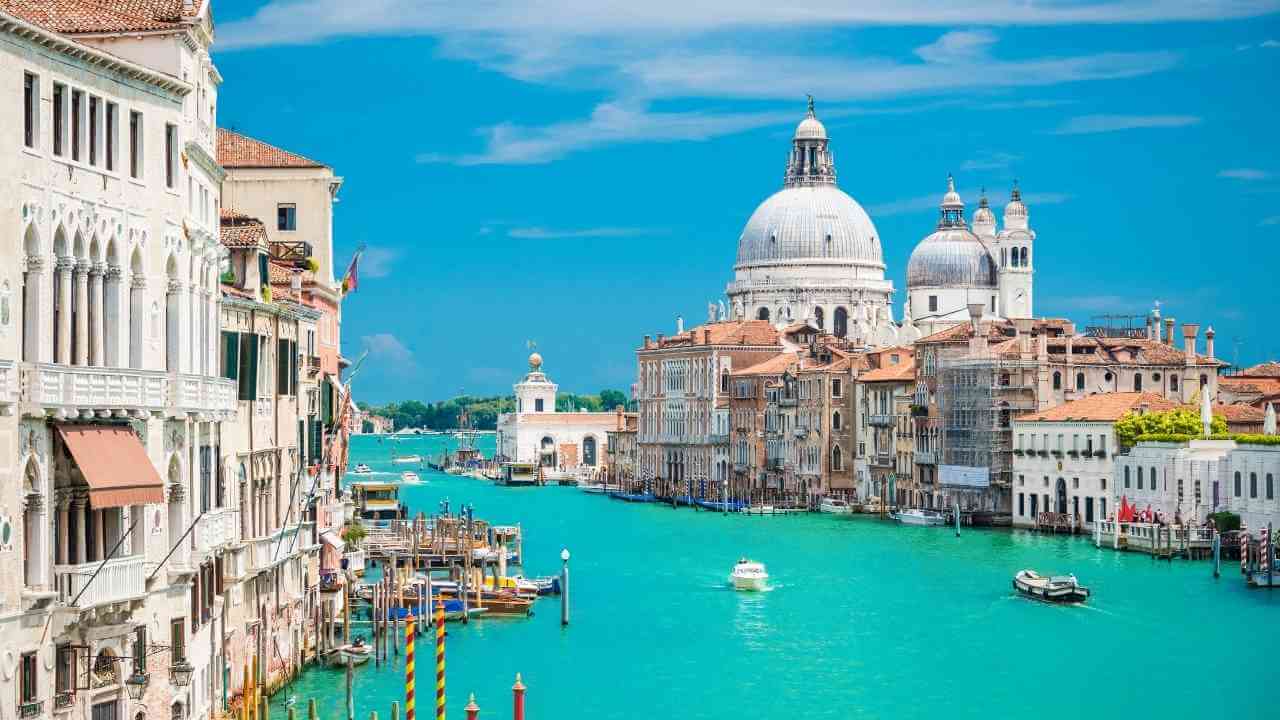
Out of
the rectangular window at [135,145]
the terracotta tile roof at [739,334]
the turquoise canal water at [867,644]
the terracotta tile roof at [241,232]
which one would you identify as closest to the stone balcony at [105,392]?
the rectangular window at [135,145]

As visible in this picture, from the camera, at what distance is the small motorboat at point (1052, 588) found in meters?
37.8

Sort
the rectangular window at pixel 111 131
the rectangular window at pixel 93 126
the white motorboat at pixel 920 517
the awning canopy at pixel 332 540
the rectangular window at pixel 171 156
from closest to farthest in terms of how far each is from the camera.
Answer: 1. the rectangular window at pixel 93 126
2. the rectangular window at pixel 111 131
3. the rectangular window at pixel 171 156
4. the awning canopy at pixel 332 540
5. the white motorboat at pixel 920 517

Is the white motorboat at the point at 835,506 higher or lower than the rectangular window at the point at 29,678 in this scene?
lower

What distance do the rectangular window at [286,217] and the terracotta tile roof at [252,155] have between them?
0.54 m

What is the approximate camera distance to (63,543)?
1413cm

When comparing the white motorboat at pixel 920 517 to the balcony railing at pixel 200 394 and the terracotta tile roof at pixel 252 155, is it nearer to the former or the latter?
the terracotta tile roof at pixel 252 155

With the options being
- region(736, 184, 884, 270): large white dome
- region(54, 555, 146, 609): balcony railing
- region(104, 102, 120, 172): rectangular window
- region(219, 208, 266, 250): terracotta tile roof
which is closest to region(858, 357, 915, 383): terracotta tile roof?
region(736, 184, 884, 270): large white dome

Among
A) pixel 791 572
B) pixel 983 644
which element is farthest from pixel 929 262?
pixel 983 644

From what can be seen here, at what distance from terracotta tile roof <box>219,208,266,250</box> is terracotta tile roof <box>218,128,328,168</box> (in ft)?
9.38

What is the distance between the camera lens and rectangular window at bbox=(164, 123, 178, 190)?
52.2ft

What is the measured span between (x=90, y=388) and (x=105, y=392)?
0.20 m

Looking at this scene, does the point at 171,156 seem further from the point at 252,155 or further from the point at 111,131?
the point at 252,155

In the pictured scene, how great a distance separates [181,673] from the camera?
1631cm

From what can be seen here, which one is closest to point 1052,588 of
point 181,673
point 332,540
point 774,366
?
point 332,540
